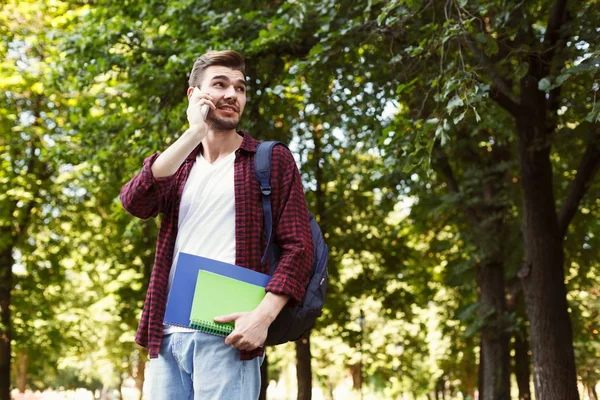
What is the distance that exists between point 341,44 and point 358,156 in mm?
8310

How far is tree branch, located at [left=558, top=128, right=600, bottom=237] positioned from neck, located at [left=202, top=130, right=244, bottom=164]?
25.5ft

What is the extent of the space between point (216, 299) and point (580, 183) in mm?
8364

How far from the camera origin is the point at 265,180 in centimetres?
270

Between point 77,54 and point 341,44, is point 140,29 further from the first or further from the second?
point 341,44

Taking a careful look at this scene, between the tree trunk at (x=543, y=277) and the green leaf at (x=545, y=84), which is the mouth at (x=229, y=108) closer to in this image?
the green leaf at (x=545, y=84)

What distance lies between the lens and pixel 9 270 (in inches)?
707

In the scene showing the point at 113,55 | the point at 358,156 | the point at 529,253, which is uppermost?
the point at 358,156

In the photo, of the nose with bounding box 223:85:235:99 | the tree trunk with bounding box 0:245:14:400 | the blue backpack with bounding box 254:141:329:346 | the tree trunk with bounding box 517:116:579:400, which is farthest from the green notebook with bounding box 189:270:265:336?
the tree trunk with bounding box 0:245:14:400

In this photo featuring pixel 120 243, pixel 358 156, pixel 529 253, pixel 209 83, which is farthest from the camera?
pixel 120 243

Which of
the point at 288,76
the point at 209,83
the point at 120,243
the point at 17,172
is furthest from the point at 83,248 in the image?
the point at 209,83

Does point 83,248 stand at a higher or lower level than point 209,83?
higher

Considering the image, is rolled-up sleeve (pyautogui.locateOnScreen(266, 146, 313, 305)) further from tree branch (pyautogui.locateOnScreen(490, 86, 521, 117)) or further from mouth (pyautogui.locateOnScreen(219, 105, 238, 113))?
tree branch (pyautogui.locateOnScreen(490, 86, 521, 117))

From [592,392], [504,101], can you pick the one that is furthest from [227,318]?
[592,392]

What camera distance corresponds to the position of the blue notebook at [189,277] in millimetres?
2512
